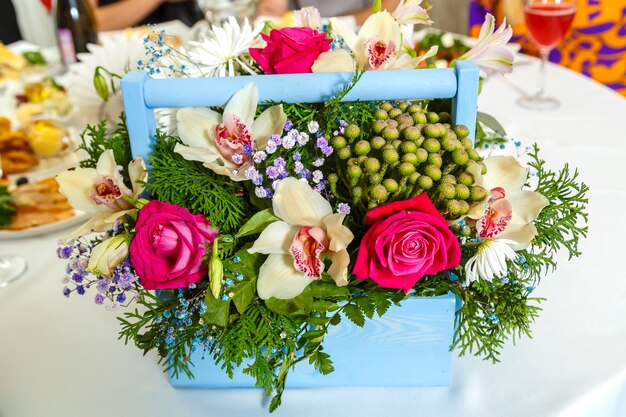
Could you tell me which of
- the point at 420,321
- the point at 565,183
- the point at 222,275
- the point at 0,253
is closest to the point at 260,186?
the point at 222,275

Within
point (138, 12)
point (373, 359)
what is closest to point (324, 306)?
point (373, 359)

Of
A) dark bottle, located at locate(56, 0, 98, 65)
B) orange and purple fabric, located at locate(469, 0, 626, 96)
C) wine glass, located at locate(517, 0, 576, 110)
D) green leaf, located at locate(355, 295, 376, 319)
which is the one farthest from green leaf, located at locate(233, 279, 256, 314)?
orange and purple fabric, located at locate(469, 0, 626, 96)

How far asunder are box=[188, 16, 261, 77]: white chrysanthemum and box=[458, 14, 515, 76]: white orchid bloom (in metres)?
0.27

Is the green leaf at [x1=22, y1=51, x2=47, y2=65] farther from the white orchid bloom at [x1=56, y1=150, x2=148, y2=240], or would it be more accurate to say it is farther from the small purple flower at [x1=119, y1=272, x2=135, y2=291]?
the small purple flower at [x1=119, y1=272, x2=135, y2=291]

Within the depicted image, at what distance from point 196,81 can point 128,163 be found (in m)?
0.14

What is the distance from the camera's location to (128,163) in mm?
713

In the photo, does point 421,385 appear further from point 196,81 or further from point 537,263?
point 196,81

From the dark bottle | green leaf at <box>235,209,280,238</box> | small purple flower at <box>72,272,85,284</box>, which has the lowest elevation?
the dark bottle

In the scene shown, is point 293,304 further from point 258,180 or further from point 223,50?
point 223,50

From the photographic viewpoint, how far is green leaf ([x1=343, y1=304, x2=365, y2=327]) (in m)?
0.60

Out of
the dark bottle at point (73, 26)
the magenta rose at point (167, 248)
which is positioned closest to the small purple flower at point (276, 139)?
the magenta rose at point (167, 248)

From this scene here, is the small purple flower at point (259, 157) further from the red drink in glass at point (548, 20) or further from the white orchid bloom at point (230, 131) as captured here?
the red drink in glass at point (548, 20)

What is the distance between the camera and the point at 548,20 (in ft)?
4.91

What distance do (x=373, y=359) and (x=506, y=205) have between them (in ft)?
0.74
